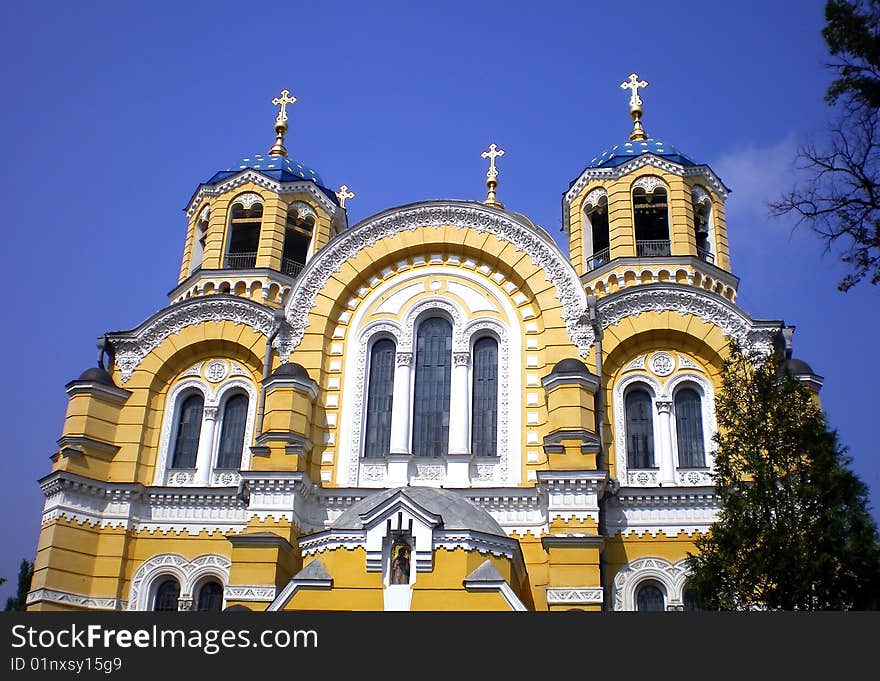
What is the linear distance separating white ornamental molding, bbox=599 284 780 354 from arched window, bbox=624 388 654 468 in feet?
6.70

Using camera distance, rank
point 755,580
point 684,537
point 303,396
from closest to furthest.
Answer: point 755,580 → point 684,537 → point 303,396

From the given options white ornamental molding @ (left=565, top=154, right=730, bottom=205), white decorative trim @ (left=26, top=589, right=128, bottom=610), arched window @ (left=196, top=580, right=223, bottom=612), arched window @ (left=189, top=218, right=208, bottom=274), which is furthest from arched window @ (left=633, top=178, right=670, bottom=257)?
white decorative trim @ (left=26, top=589, right=128, bottom=610)

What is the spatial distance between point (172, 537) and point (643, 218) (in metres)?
16.5

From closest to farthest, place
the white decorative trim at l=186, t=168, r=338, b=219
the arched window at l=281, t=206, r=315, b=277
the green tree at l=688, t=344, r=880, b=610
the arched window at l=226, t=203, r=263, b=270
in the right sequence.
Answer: the green tree at l=688, t=344, r=880, b=610, the arched window at l=226, t=203, r=263, b=270, the white decorative trim at l=186, t=168, r=338, b=219, the arched window at l=281, t=206, r=315, b=277

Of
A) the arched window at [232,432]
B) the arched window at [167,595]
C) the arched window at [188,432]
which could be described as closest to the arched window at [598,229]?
the arched window at [232,432]

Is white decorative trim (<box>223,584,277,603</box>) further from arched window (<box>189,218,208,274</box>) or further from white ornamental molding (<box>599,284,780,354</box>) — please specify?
arched window (<box>189,218,208,274</box>)

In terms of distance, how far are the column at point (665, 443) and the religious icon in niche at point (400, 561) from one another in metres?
7.49

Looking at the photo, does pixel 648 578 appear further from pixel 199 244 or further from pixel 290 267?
pixel 199 244

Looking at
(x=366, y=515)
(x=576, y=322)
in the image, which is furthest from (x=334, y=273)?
(x=366, y=515)

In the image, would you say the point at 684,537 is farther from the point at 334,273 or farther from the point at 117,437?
the point at 117,437

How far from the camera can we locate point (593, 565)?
2127cm

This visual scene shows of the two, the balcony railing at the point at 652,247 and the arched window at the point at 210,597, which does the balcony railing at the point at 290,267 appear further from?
the balcony railing at the point at 652,247

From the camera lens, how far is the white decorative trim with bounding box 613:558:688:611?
2234cm

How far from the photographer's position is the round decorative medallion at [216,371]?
26.6 metres
